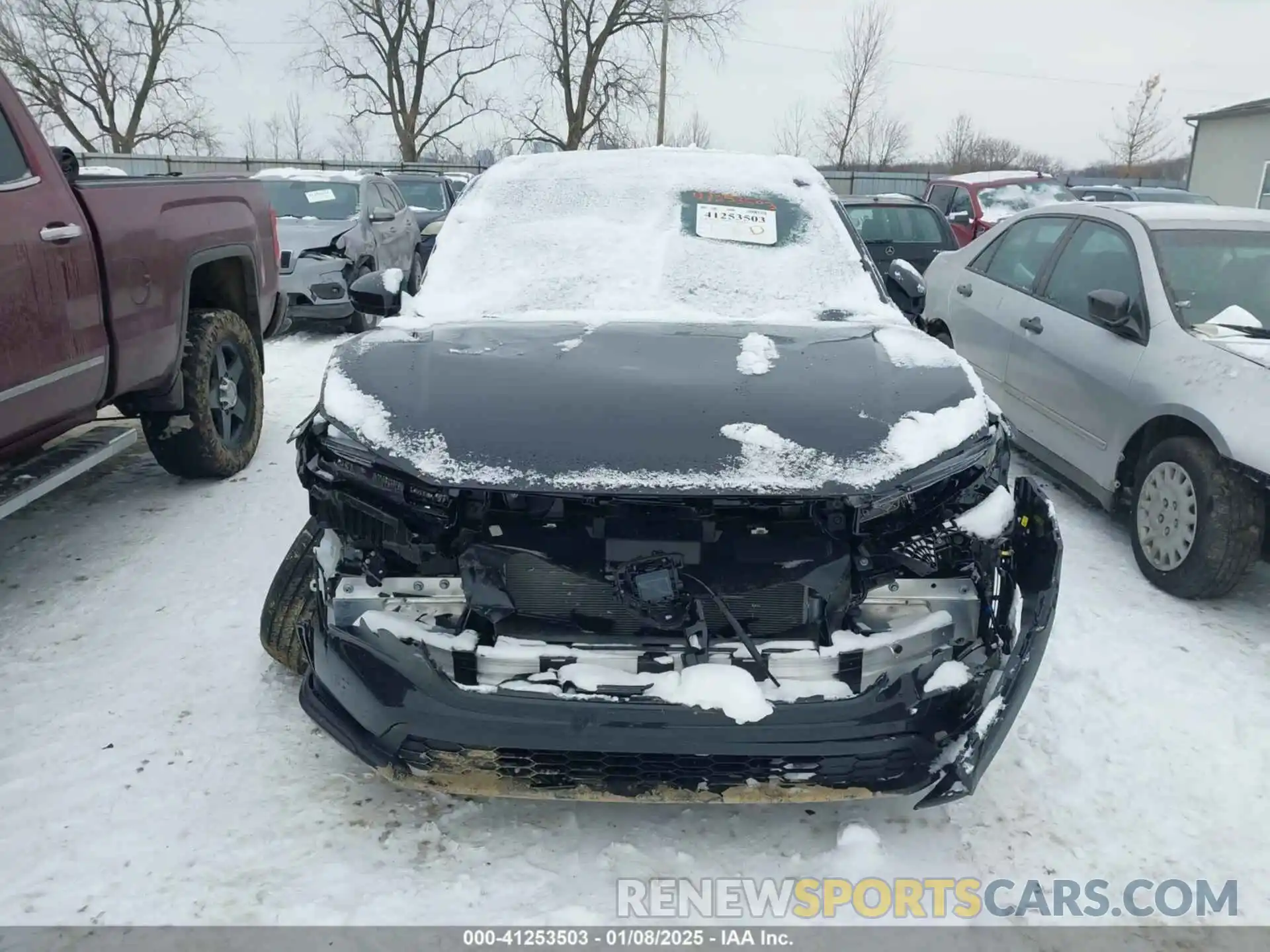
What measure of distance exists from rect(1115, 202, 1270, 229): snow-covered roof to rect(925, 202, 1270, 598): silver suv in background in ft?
0.04

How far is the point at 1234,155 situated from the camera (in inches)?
1013

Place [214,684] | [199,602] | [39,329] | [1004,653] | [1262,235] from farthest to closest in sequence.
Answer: [1262,235]
[199,602]
[39,329]
[214,684]
[1004,653]

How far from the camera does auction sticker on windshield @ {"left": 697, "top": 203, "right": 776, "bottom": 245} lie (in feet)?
11.9

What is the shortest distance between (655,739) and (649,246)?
6.85 feet

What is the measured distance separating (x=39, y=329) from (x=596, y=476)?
253cm

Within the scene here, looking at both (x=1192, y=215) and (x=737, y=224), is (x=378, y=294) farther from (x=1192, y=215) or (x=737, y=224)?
(x=1192, y=215)

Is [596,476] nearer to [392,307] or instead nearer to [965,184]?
[392,307]

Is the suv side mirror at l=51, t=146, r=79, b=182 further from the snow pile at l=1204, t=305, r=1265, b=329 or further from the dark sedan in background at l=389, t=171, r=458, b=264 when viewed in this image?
the dark sedan in background at l=389, t=171, r=458, b=264

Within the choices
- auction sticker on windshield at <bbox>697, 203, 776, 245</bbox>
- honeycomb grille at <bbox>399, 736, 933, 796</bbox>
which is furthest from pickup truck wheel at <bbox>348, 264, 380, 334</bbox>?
honeycomb grille at <bbox>399, 736, 933, 796</bbox>

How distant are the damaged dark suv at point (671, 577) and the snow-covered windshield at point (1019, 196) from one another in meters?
11.2

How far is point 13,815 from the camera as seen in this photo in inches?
97.0

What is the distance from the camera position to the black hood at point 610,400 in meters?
2.14

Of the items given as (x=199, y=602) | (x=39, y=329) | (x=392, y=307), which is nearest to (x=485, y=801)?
(x=199, y=602)

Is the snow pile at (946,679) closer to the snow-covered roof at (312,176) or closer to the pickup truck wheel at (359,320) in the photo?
the pickup truck wheel at (359,320)
